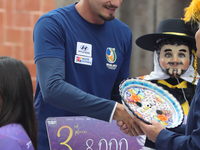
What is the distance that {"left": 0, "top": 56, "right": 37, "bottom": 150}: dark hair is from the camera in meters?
1.54

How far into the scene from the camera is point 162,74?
2867 millimetres

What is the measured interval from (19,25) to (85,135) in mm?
2312

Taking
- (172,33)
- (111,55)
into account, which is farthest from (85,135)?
(172,33)

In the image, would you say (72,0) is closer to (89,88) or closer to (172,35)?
(172,35)

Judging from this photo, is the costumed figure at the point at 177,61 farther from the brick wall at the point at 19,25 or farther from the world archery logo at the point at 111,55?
the brick wall at the point at 19,25

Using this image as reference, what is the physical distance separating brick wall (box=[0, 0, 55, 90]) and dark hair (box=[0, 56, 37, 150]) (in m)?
2.22

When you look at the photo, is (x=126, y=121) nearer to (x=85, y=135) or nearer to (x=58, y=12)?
(x=85, y=135)

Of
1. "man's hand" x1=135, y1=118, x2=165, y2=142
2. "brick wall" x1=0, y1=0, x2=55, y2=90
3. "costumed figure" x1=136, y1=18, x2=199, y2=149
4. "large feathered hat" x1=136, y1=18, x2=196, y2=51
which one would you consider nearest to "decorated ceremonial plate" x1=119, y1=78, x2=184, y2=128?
"man's hand" x1=135, y1=118, x2=165, y2=142

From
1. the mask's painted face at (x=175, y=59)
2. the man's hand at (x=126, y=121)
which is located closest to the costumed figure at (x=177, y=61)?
the mask's painted face at (x=175, y=59)

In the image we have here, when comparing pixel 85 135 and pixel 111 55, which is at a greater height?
pixel 111 55

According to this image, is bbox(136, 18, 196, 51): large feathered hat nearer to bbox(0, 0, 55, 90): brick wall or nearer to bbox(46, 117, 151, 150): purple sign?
bbox(46, 117, 151, 150): purple sign

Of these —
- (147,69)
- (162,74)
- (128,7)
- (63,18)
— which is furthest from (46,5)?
(63,18)

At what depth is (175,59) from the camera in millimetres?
2799

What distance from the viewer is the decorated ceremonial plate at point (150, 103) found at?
1668mm
